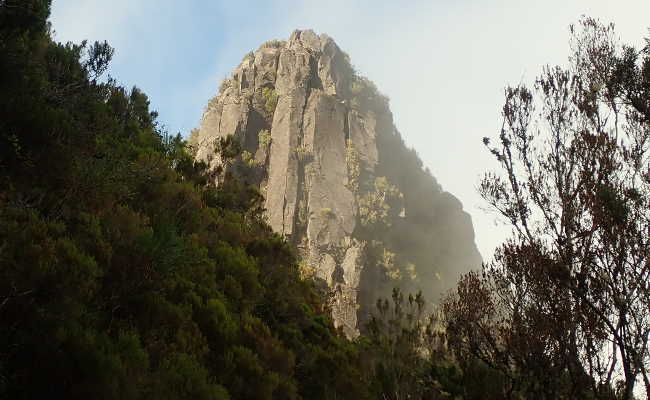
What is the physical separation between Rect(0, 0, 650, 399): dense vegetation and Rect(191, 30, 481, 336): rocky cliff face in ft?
85.0

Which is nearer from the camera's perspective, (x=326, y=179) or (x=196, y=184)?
(x=196, y=184)

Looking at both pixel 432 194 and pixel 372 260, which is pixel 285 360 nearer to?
pixel 372 260

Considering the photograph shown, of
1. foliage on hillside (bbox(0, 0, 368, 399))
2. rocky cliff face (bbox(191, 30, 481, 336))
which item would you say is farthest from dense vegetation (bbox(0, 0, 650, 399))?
rocky cliff face (bbox(191, 30, 481, 336))

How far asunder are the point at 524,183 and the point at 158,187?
7954 millimetres

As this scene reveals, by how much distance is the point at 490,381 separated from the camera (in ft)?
22.1

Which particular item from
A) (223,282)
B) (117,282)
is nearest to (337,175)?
(223,282)

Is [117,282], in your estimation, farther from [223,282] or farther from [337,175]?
[337,175]

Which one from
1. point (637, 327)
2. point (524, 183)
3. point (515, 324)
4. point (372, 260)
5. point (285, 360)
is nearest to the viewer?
point (285, 360)

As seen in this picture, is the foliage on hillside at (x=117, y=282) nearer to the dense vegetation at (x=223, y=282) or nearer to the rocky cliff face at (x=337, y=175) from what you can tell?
the dense vegetation at (x=223, y=282)

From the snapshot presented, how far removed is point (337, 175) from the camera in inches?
1714

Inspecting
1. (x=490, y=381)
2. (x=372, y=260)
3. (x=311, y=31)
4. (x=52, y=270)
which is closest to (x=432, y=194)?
(x=372, y=260)

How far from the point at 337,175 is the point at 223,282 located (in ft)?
122

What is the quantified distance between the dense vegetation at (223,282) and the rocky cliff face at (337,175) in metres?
25.9

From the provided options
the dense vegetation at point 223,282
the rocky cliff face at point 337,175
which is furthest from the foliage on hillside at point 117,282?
the rocky cliff face at point 337,175
